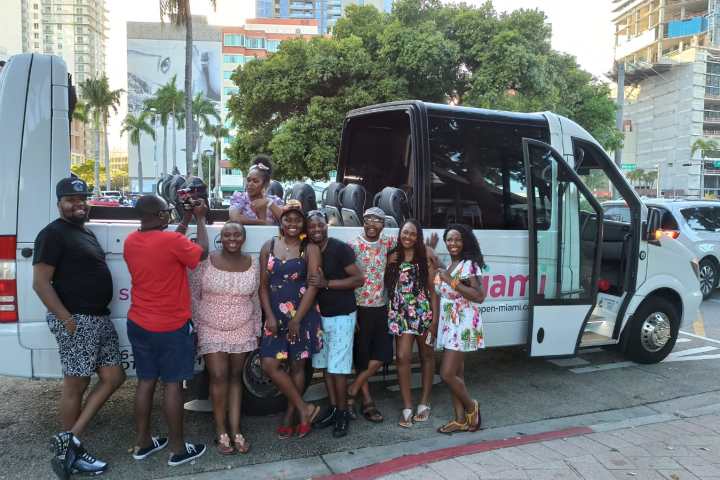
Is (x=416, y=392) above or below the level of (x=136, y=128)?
below

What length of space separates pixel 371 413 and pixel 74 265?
244 cm

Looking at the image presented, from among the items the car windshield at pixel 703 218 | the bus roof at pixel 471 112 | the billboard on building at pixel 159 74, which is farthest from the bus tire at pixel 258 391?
the billboard on building at pixel 159 74

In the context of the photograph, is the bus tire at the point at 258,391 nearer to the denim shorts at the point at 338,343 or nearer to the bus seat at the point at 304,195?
the denim shorts at the point at 338,343

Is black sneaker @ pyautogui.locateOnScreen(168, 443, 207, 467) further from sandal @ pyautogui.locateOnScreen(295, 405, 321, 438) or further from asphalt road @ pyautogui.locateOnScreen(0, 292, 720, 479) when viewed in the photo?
sandal @ pyautogui.locateOnScreen(295, 405, 321, 438)

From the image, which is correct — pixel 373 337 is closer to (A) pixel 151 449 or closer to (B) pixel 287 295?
(B) pixel 287 295

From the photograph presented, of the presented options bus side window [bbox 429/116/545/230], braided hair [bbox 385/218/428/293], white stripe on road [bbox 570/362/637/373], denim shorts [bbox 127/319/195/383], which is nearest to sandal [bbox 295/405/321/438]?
denim shorts [bbox 127/319/195/383]

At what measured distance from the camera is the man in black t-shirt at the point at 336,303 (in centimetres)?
412

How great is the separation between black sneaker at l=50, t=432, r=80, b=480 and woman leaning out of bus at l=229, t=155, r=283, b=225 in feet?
6.46

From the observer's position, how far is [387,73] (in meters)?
17.2

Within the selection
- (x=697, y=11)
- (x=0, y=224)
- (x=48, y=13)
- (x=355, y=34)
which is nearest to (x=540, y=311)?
(x=0, y=224)

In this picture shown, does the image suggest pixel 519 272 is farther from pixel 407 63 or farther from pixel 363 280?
pixel 407 63

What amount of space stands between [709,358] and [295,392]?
516 cm

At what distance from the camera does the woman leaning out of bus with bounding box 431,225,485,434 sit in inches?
168

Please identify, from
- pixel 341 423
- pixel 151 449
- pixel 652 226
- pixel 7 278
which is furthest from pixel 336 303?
pixel 652 226
